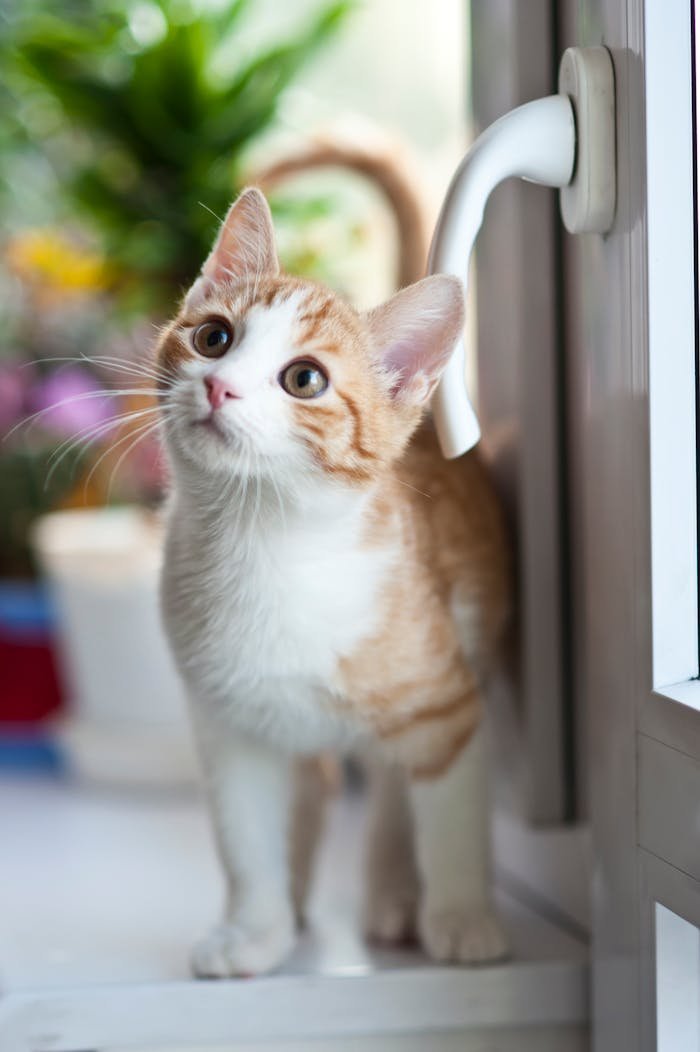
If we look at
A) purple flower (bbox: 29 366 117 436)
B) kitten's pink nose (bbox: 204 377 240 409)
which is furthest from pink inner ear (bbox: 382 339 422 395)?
purple flower (bbox: 29 366 117 436)

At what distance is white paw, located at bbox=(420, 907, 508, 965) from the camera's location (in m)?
0.75

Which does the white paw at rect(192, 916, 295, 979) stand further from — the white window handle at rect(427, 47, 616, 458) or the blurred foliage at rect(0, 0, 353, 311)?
the blurred foliage at rect(0, 0, 353, 311)

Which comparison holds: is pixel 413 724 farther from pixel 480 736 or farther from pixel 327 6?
pixel 327 6

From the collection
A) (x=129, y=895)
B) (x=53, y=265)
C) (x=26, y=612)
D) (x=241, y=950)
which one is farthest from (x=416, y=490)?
(x=53, y=265)

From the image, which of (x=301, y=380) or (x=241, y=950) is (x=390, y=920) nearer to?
(x=241, y=950)

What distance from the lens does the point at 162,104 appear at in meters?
1.22

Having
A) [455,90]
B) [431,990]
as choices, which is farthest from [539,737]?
[455,90]

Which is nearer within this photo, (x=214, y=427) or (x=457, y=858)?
(x=214, y=427)

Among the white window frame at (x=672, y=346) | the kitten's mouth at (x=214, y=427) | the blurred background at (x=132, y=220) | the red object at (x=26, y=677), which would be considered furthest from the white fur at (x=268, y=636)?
→ the red object at (x=26, y=677)

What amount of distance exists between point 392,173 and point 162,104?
0.36 meters

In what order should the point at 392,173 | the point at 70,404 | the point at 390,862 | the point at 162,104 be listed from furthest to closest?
the point at 70,404 < the point at 162,104 < the point at 392,173 < the point at 390,862

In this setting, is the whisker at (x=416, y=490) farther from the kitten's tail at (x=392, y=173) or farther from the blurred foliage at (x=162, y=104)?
the blurred foliage at (x=162, y=104)

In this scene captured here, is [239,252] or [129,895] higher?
[239,252]

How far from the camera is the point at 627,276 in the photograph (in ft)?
2.04
